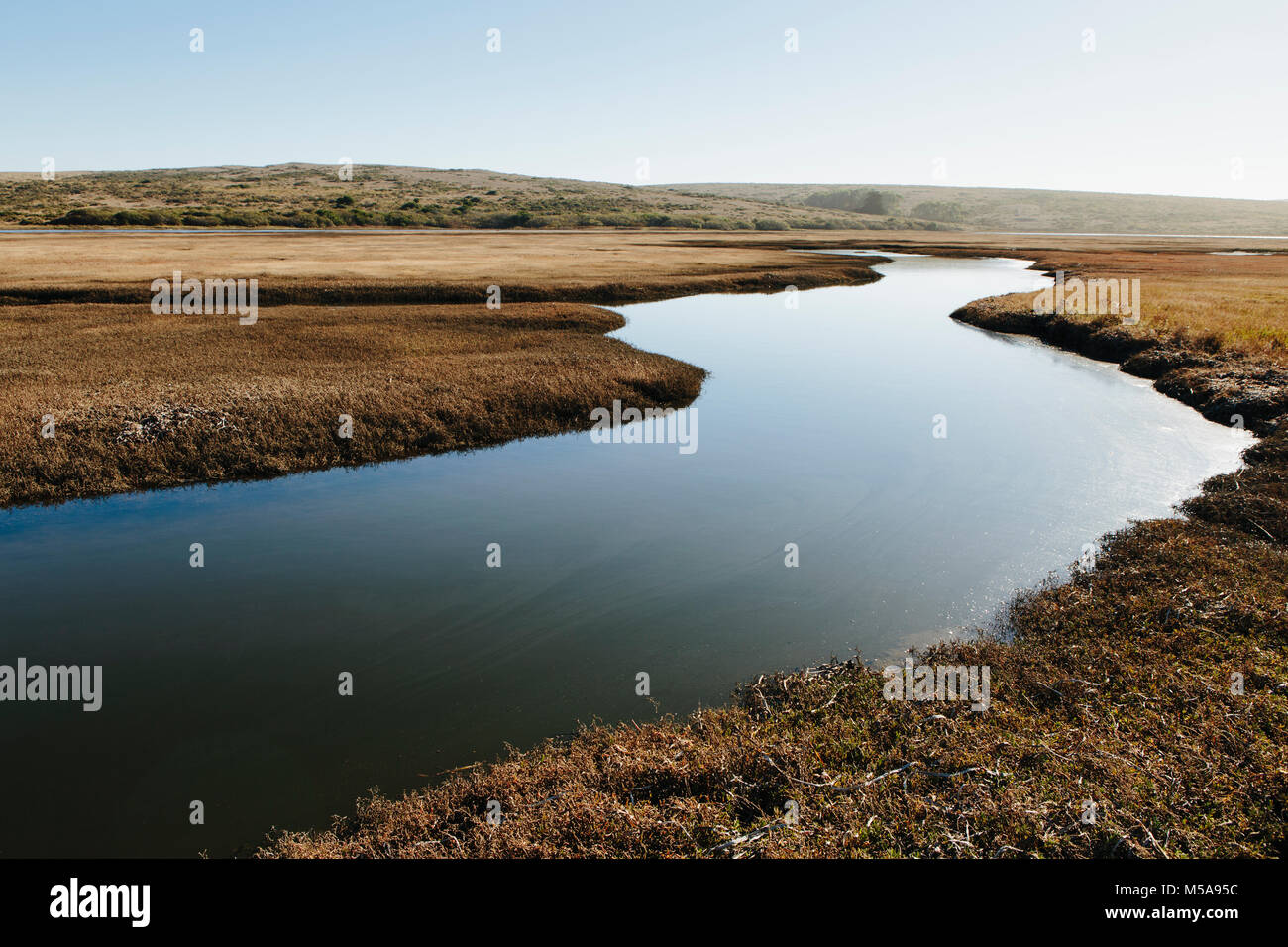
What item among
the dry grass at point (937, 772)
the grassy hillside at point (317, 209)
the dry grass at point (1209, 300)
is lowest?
the dry grass at point (937, 772)

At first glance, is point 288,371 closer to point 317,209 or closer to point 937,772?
point 937,772

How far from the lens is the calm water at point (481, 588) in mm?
8883

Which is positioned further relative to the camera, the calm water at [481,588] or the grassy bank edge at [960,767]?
the calm water at [481,588]

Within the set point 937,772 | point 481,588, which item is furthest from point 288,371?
point 937,772

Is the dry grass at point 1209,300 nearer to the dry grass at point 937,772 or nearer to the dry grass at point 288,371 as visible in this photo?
the dry grass at point 288,371

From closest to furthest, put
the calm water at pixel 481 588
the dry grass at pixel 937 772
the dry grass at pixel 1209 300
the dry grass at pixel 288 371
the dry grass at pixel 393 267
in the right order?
the dry grass at pixel 937 772 → the calm water at pixel 481 588 → the dry grass at pixel 288 371 → the dry grass at pixel 1209 300 → the dry grass at pixel 393 267

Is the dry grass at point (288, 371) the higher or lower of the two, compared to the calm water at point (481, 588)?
higher

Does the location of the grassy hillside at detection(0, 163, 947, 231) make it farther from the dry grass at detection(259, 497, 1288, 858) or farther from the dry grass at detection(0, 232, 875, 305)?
the dry grass at detection(259, 497, 1288, 858)

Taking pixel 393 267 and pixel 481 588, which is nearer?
pixel 481 588

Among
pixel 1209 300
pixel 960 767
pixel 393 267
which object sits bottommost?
pixel 960 767

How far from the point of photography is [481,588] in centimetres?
1325

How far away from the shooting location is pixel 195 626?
11.8 meters

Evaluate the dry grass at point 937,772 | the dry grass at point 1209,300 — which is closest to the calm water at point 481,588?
the dry grass at point 937,772

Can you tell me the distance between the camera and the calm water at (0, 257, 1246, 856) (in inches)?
350
